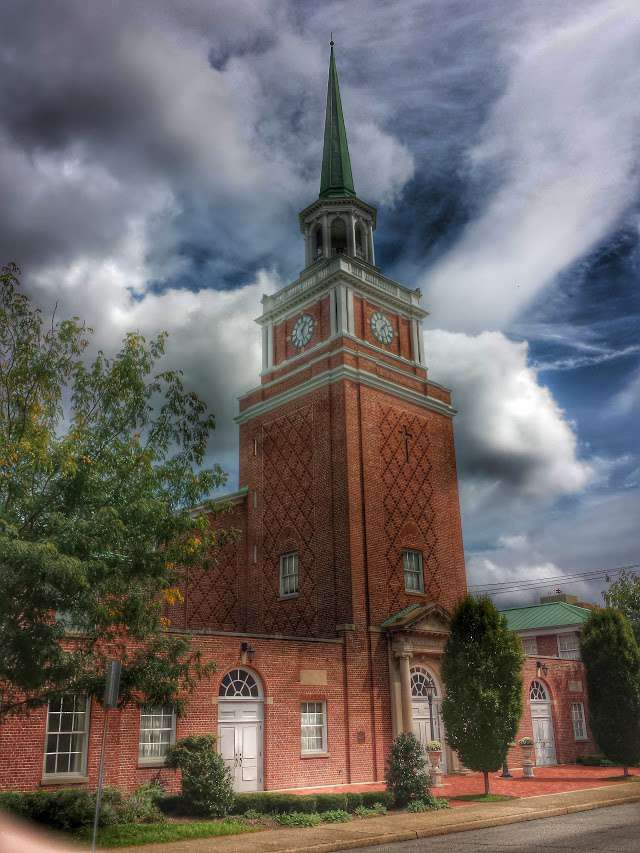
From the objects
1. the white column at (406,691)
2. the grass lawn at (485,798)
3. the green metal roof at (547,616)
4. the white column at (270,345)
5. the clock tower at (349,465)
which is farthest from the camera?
the green metal roof at (547,616)

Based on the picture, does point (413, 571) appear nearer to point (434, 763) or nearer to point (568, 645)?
point (434, 763)

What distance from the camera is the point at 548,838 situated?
13477 mm

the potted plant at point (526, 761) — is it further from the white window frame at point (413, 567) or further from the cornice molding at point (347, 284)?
the cornice molding at point (347, 284)

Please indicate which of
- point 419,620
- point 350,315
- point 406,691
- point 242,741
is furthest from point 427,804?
point 350,315

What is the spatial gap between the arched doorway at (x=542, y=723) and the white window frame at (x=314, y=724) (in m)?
11.1

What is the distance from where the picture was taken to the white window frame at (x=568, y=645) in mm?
42375

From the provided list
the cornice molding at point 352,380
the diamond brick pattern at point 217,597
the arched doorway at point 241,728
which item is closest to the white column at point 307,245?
the cornice molding at point 352,380

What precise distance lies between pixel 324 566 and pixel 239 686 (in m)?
6.23

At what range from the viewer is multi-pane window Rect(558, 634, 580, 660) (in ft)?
139

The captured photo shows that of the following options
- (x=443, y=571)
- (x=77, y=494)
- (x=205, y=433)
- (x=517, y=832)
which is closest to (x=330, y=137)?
(x=443, y=571)

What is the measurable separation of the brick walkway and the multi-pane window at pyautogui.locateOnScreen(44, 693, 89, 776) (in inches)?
248

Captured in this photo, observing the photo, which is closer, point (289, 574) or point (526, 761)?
point (526, 761)

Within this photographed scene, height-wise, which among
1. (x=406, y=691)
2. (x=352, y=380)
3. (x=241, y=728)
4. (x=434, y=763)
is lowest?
(x=434, y=763)

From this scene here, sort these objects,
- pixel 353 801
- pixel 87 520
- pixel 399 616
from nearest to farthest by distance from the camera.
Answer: pixel 87 520 < pixel 353 801 < pixel 399 616
